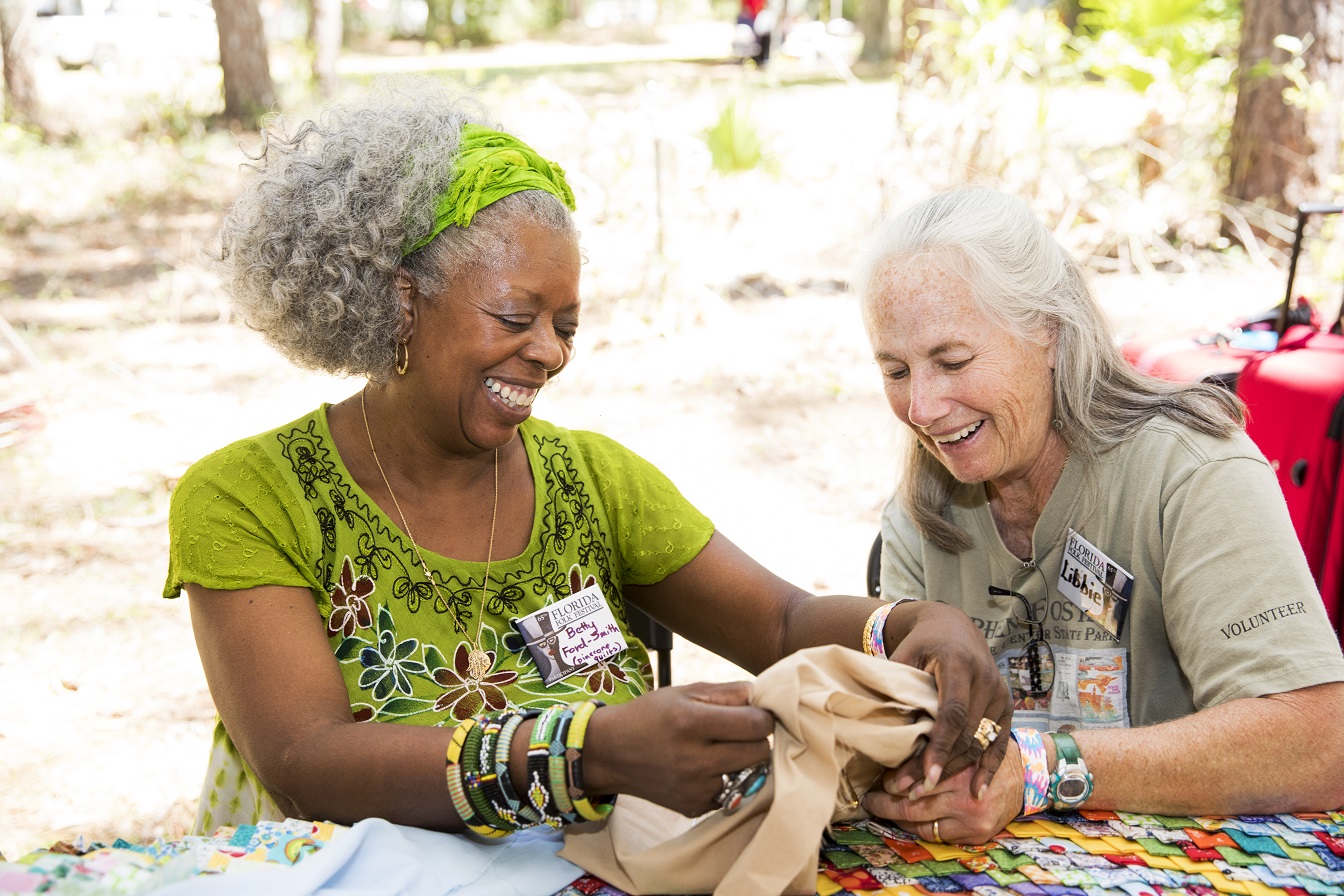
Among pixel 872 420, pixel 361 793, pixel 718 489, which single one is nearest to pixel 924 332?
pixel 361 793

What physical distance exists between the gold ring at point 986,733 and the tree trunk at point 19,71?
47.7 ft

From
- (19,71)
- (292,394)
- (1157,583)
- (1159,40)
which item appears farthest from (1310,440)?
(19,71)

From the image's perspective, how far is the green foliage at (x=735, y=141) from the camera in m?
8.20

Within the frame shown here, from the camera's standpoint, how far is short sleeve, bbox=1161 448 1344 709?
2055 mm

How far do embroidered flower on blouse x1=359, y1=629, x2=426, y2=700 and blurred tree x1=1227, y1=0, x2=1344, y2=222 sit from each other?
747 centimetres

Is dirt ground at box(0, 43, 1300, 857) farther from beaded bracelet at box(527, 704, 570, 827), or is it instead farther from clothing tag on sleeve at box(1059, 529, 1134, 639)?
beaded bracelet at box(527, 704, 570, 827)

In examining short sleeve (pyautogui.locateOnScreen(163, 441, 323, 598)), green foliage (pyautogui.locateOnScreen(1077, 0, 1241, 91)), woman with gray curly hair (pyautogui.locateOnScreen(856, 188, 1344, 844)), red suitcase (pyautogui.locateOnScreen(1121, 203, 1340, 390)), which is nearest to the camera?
woman with gray curly hair (pyautogui.locateOnScreen(856, 188, 1344, 844))

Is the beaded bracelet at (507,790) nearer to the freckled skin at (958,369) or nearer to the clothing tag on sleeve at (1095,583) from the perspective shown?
the freckled skin at (958,369)

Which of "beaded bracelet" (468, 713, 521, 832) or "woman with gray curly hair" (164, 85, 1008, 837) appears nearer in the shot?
"beaded bracelet" (468, 713, 521, 832)

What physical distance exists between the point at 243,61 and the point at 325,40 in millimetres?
1010

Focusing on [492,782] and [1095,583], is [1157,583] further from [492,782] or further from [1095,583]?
[492,782]

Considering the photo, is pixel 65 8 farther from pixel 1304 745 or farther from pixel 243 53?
pixel 1304 745

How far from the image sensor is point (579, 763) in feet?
5.82

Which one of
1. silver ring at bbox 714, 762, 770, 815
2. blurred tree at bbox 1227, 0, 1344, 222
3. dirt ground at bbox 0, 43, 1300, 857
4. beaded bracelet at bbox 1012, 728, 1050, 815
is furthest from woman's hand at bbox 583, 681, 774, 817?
Answer: blurred tree at bbox 1227, 0, 1344, 222
